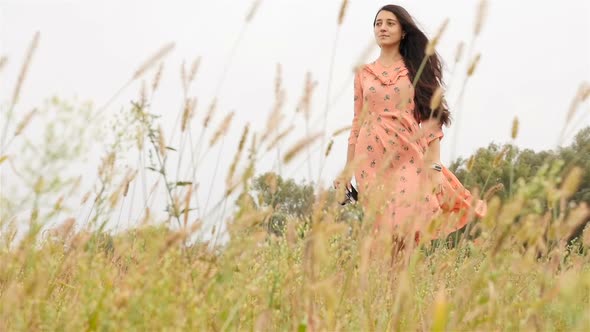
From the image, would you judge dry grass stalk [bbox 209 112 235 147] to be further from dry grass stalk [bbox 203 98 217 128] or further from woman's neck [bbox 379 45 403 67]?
woman's neck [bbox 379 45 403 67]

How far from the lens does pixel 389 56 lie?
6.20m

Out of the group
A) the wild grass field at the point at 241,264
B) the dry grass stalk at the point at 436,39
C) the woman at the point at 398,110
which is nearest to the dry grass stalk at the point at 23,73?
the wild grass field at the point at 241,264

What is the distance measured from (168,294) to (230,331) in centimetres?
33

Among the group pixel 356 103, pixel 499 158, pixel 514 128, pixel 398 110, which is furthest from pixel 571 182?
pixel 356 103

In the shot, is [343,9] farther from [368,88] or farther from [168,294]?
[368,88]

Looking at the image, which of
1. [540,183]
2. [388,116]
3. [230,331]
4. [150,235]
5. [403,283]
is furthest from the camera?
[388,116]

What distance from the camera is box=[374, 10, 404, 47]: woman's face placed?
612 cm

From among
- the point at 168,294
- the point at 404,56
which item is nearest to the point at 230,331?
the point at 168,294

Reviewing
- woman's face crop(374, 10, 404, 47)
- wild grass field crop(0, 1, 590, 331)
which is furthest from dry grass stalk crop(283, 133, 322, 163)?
woman's face crop(374, 10, 404, 47)

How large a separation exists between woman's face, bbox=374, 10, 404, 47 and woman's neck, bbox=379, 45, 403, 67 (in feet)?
0.12

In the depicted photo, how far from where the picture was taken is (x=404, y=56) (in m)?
6.27

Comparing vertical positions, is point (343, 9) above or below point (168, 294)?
above

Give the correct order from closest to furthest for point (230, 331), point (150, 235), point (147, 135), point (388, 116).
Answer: point (230, 331), point (150, 235), point (147, 135), point (388, 116)

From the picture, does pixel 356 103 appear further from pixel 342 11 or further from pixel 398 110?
pixel 342 11
